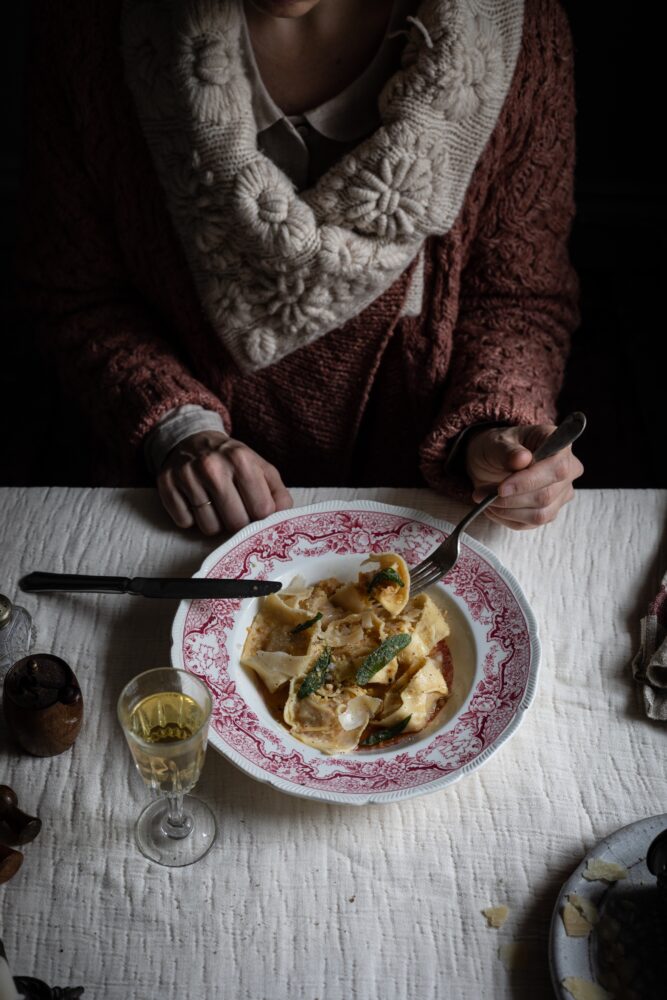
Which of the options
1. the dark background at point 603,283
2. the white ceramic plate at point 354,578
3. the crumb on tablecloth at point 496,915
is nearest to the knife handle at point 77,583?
the white ceramic plate at point 354,578

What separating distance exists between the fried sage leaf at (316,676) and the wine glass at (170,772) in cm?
14

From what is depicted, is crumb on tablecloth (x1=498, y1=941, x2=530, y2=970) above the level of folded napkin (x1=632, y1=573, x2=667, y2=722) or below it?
below

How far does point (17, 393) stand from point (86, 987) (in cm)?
215

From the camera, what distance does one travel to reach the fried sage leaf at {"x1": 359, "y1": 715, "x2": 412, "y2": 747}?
0.99 metres

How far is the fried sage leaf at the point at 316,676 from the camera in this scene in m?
1.01

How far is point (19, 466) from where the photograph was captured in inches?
97.4

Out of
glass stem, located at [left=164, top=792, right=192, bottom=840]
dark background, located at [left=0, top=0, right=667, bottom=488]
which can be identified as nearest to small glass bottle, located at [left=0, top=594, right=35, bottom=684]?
glass stem, located at [left=164, top=792, right=192, bottom=840]

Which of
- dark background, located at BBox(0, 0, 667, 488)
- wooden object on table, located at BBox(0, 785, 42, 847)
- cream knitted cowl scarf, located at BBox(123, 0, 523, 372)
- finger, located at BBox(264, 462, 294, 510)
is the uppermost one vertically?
cream knitted cowl scarf, located at BBox(123, 0, 523, 372)

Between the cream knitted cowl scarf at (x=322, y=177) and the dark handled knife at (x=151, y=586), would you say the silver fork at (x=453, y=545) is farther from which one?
the cream knitted cowl scarf at (x=322, y=177)

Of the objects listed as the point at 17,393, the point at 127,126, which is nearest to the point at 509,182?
the point at 127,126

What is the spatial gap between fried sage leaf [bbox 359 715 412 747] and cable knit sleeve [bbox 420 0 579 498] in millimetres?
396

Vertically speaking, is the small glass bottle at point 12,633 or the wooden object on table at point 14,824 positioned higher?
the small glass bottle at point 12,633

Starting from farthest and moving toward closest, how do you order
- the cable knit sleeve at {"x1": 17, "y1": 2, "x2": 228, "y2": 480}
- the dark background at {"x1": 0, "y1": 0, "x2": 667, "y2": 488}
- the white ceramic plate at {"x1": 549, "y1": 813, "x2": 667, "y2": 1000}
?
the dark background at {"x1": 0, "y1": 0, "x2": 667, "y2": 488} < the cable knit sleeve at {"x1": 17, "y1": 2, "x2": 228, "y2": 480} < the white ceramic plate at {"x1": 549, "y1": 813, "x2": 667, "y2": 1000}

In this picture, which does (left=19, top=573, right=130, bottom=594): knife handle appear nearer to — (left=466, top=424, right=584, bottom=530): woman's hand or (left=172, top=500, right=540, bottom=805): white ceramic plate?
(left=172, top=500, right=540, bottom=805): white ceramic plate
